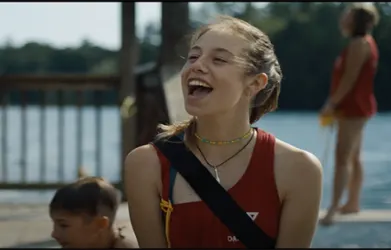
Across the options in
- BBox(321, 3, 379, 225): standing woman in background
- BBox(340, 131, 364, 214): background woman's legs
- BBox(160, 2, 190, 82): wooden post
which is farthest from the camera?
BBox(160, 2, 190, 82): wooden post

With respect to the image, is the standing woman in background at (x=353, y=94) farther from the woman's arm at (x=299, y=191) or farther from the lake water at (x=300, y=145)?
the woman's arm at (x=299, y=191)

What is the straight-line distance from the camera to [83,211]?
1.71 meters

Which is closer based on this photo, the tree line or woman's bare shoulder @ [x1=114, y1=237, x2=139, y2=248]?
woman's bare shoulder @ [x1=114, y1=237, x2=139, y2=248]

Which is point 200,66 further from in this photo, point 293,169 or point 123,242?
point 123,242

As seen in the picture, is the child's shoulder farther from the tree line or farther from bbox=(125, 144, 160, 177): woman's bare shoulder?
the tree line

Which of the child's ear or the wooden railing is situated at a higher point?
the child's ear

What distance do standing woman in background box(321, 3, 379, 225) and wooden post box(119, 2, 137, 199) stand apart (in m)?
1.31

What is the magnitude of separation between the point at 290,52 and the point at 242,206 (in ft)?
20.7

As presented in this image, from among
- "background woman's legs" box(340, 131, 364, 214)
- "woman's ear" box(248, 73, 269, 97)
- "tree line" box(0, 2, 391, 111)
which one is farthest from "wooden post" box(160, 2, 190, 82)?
"woman's ear" box(248, 73, 269, 97)

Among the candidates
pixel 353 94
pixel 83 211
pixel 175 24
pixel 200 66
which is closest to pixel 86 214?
pixel 83 211

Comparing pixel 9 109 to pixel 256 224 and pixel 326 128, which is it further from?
pixel 256 224

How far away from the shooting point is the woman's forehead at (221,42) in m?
2.01

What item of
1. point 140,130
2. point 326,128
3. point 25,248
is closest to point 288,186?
point 25,248

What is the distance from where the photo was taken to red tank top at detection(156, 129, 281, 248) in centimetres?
192
